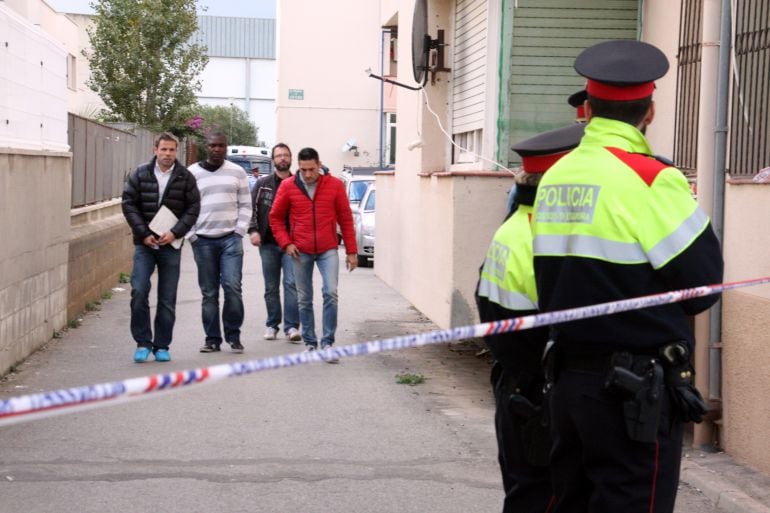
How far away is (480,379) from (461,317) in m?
0.96

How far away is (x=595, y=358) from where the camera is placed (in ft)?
12.2

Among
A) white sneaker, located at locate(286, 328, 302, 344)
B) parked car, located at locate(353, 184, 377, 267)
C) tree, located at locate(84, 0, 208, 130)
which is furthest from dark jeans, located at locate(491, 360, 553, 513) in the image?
tree, located at locate(84, 0, 208, 130)

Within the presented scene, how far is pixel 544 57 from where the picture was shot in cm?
993

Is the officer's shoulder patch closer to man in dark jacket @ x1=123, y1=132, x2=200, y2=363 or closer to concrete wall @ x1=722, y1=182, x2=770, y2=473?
concrete wall @ x1=722, y1=182, x2=770, y2=473

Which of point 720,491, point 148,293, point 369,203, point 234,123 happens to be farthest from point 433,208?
point 234,123

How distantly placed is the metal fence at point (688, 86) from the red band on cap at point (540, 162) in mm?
Result: 3558

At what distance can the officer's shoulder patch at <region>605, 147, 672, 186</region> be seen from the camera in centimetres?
370

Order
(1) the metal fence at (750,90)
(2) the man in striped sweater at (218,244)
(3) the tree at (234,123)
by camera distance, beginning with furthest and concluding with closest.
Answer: (3) the tree at (234,123), (2) the man in striped sweater at (218,244), (1) the metal fence at (750,90)

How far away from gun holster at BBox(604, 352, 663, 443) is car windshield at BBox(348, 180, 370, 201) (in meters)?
23.2

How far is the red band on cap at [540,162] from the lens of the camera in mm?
4613

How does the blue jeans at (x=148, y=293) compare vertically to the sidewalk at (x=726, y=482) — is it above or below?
above

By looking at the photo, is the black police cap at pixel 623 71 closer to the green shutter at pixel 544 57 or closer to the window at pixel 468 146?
the green shutter at pixel 544 57

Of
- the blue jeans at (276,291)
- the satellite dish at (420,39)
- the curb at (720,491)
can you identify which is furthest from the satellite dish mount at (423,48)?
the curb at (720,491)

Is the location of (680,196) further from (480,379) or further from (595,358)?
(480,379)
